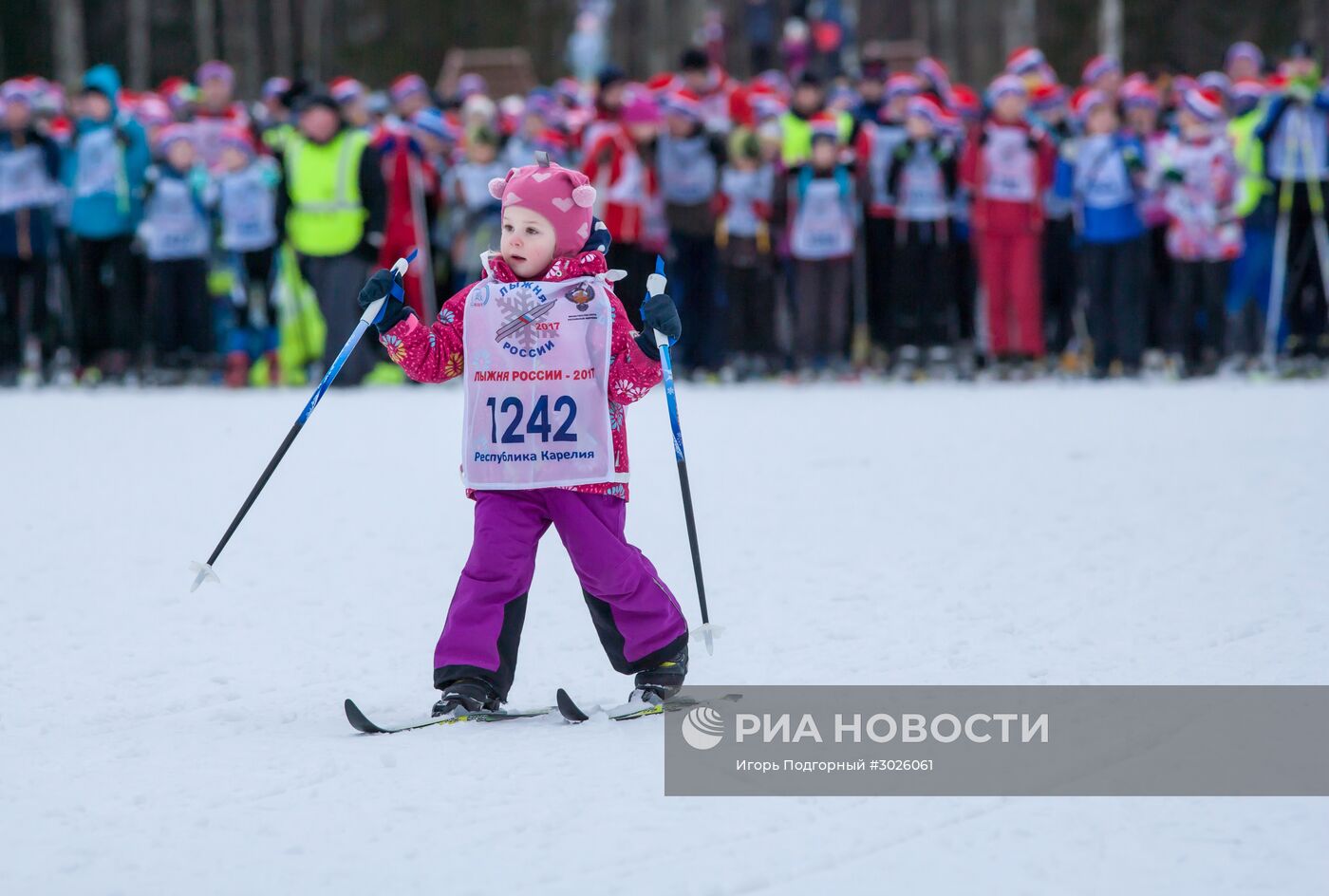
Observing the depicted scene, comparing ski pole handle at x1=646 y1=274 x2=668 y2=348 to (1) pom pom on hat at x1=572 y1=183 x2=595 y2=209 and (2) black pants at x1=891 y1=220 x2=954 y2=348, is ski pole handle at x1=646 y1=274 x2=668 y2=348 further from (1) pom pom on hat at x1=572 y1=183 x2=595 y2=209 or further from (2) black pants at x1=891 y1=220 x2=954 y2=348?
(2) black pants at x1=891 y1=220 x2=954 y2=348

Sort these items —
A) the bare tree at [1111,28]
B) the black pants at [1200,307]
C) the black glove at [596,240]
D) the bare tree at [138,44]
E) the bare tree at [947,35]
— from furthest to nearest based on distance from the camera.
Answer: the bare tree at [947,35] < the bare tree at [138,44] < the bare tree at [1111,28] < the black pants at [1200,307] < the black glove at [596,240]

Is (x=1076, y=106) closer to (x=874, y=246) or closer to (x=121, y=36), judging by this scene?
(x=874, y=246)

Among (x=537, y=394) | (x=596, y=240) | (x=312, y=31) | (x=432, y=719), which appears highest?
(x=312, y=31)

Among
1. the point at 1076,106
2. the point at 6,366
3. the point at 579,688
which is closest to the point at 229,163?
the point at 6,366

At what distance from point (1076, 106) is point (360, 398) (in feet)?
18.2

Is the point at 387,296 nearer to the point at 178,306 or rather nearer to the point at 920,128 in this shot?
the point at 920,128

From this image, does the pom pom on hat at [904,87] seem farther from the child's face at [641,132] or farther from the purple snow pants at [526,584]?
the purple snow pants at [526,584]

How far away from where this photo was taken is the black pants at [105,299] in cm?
1315

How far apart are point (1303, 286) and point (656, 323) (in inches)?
359

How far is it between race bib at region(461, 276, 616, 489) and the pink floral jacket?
0.04 metres

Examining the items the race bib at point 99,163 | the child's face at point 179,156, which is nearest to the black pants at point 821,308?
the child's face at point 179,156

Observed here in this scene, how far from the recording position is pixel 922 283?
13.1m

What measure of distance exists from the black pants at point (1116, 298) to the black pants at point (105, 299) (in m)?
6.54

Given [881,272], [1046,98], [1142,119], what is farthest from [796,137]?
[1142,119]
